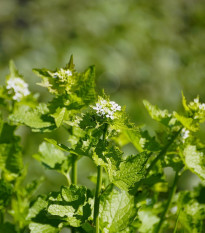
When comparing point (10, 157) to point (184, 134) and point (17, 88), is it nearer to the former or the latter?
point (17, 88)

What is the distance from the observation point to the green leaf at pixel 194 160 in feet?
2.93

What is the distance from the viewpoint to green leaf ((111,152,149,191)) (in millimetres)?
776

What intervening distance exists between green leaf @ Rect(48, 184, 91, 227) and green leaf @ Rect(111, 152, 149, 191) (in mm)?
98

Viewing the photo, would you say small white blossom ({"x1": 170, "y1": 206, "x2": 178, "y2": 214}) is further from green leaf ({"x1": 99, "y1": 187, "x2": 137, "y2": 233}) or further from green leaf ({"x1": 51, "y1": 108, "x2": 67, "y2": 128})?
green leaf ({"x1": 51, "y1": 108, "x2": 67, "y2": 128})

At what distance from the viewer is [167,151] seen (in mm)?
956

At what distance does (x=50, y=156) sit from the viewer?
109cm

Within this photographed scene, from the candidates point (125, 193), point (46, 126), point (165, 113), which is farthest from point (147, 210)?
point (46, 126)

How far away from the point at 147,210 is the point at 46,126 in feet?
1.37

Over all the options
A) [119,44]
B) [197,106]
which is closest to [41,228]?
[197,106]

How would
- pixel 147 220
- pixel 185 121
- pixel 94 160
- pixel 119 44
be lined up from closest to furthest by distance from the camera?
pixel 94 160 < pixel 185 121 < pixel 147 220 < pixel 119 44

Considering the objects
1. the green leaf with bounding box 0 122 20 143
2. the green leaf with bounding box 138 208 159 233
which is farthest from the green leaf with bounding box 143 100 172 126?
the green leaf with bounding box 0 122 20 143

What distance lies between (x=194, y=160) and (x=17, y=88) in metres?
0.55

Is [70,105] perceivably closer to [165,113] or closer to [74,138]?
[74,138]

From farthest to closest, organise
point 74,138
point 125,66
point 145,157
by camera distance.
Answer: point 125,66
point 74,138
point 145,157
